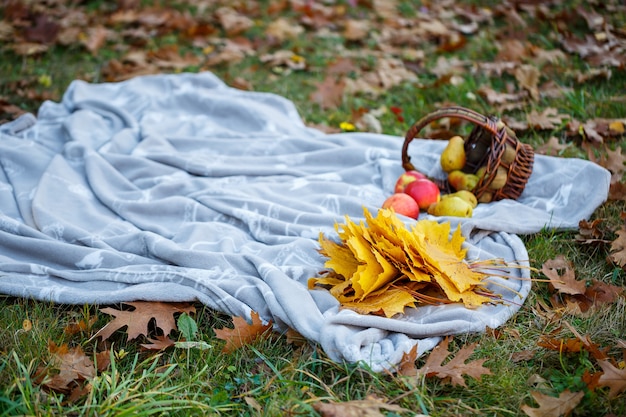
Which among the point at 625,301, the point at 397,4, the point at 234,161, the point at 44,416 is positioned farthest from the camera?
the point at 397,4

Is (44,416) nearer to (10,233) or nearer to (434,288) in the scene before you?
(10,233)

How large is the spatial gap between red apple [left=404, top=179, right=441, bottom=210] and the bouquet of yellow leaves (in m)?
0.47

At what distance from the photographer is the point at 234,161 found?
11.1ft

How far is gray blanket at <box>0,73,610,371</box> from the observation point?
7.68 feet

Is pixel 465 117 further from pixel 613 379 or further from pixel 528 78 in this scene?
pixel 528 78

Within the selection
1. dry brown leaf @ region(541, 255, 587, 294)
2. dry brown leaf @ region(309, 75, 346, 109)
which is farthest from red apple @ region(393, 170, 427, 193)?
dry brown leaf @ region(309, 75, 346, 109)

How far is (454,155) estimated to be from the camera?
122 inches

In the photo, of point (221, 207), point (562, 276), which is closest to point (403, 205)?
point (562, 276)

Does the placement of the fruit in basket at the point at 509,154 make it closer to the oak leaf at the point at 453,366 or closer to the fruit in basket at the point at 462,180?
the fruit in basket at the point at 462,180

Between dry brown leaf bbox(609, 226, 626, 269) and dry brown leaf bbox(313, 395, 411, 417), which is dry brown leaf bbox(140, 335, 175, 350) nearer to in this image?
dry brown leaf bbox(313, 395, 411, 417)

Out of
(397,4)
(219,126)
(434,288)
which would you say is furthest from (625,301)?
(397,4)

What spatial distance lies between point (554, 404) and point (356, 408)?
2.13 feet

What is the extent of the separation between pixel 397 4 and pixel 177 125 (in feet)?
9.88

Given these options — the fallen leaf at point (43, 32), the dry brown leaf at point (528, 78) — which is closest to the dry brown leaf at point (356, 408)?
the dry brown leaf at point (528, 78)
